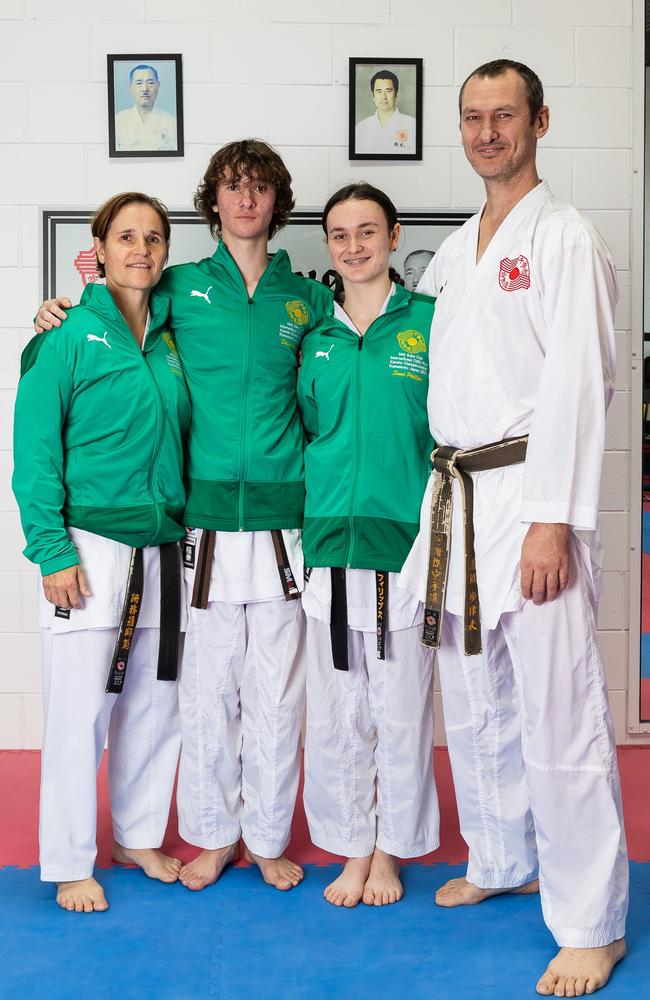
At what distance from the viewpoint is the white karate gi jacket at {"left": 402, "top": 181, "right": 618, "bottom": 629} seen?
1.91 m

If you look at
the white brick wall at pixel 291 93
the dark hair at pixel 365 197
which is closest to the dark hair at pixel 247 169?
the dark hair at pixel 365 197

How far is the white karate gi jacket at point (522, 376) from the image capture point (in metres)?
1.91

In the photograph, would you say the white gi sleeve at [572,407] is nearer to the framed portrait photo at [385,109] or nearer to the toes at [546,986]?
the toes at [546,986]

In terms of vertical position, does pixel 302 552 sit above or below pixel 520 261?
below

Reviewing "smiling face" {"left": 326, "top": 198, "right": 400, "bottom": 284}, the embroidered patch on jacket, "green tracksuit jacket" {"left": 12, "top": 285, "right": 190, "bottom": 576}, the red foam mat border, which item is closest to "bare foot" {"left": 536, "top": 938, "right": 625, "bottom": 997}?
the red foam mat border

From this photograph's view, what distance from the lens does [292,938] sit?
2.12 meters

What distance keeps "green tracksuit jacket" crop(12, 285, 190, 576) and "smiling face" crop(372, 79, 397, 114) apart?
142 centimetres

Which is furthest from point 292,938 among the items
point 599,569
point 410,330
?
point 410,330

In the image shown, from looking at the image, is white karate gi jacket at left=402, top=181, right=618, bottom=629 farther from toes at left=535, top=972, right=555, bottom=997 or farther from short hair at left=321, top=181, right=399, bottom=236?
toes at left=535, top=972, right=555, bottom=997

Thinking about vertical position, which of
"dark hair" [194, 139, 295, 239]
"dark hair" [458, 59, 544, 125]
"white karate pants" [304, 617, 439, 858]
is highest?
"dark hair" [458, 59, 544, 125]

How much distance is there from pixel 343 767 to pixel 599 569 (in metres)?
0.86

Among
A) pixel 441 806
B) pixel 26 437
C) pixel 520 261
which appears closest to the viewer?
pixel 520 261

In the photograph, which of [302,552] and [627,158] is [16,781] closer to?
[302,552]

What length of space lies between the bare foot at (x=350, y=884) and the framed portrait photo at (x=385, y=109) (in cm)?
230
